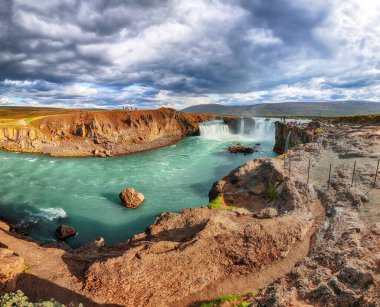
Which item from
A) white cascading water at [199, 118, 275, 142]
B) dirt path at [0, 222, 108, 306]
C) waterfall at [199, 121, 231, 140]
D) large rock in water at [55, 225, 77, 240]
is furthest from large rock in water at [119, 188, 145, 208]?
waterfall at [199, 121, 231, 140]

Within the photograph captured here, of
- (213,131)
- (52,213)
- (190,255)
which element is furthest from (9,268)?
(213,131)

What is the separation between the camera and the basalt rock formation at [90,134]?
200 feet

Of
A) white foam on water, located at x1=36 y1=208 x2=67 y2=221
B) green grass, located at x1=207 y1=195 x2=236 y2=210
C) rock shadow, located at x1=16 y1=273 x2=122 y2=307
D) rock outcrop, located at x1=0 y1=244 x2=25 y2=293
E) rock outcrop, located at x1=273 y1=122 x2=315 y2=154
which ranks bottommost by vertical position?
white foam on water, located at x1=36 y1=208 x2=67 y2=221

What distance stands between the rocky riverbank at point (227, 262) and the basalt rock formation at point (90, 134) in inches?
1812

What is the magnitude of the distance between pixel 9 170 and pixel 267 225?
46561 mm

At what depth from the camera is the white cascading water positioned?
85500mm

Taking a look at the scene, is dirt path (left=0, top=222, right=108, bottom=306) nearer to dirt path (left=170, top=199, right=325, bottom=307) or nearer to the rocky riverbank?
the rocky riverbank

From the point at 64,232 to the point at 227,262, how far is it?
17.1m

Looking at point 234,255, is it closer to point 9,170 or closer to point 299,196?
point 299,196

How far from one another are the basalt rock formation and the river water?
4.13 m

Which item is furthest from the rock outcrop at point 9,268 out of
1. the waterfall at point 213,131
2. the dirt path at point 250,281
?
the waterfall at point 213,131

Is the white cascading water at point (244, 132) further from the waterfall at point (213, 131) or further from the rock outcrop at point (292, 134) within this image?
the rock outcrop at point (292, 134)

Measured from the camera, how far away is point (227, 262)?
13688mm

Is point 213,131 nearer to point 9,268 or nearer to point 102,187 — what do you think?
point 102,187
